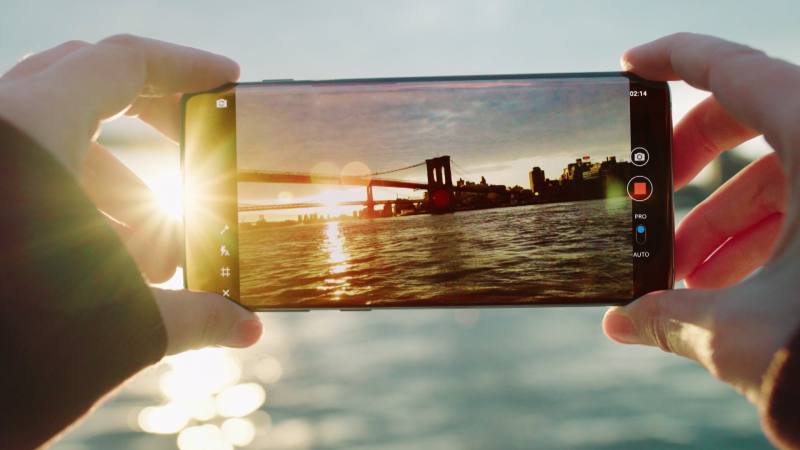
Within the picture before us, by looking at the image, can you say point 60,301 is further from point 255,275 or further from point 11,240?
point 255,275

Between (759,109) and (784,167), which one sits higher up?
(759,109)

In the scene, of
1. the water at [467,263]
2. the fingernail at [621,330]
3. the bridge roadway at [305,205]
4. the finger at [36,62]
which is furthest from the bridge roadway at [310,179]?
the fingernail at [621,330]

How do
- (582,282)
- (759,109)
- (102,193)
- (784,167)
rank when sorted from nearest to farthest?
(784,167), (759,109), (582,282), (102,193)

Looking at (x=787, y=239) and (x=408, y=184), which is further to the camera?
(x=408, y=184)

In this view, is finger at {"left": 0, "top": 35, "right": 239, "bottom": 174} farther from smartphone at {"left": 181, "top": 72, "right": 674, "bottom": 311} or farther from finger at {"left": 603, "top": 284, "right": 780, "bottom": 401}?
finger at {"left": 603, "top": 284, "right": 780, "bottom": 401}

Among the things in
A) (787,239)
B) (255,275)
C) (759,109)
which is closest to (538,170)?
(759,109)

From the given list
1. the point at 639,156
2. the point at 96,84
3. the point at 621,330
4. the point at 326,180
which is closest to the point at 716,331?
the point at 621,330

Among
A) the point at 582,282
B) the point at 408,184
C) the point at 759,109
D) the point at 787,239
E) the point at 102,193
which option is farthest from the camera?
the point at 102,193

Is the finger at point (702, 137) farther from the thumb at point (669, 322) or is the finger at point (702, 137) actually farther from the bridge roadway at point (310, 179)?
the bridge roadway at point (310, 179)

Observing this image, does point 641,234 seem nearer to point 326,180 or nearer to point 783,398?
point 783,398
